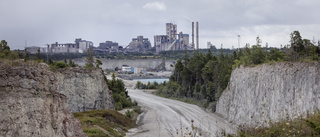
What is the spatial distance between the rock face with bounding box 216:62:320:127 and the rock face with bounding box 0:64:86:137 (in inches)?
371

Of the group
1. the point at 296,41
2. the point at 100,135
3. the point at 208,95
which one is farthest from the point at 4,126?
the point at 208,95

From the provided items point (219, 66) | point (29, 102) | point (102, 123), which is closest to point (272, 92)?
point (102, 123)

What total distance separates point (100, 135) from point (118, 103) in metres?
32.8

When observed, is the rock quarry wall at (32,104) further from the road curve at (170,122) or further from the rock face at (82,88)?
the rock face at (82,88)

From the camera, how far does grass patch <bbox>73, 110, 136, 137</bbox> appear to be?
29.2 meters

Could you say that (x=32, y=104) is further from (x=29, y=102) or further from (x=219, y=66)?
(x=219, y=66)

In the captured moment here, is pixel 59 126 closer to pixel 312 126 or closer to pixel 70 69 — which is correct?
pixel 312 126

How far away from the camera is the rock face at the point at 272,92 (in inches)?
1022

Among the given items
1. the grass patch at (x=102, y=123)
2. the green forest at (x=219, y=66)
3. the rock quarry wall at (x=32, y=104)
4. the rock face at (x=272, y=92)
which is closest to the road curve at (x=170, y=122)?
the grass patch at (x=102, y=123)

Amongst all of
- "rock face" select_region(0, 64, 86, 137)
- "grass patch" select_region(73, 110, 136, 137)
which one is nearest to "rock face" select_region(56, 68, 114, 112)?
"grass patch" select_region(73, 110, 136, 137)

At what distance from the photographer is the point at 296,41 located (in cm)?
3744

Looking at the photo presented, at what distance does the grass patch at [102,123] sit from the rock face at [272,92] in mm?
11315

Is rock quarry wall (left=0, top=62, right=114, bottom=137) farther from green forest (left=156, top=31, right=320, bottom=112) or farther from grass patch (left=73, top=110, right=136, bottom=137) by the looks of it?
green forest (left=156, top=31, right=320, bottom=112)

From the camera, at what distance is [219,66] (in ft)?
221
